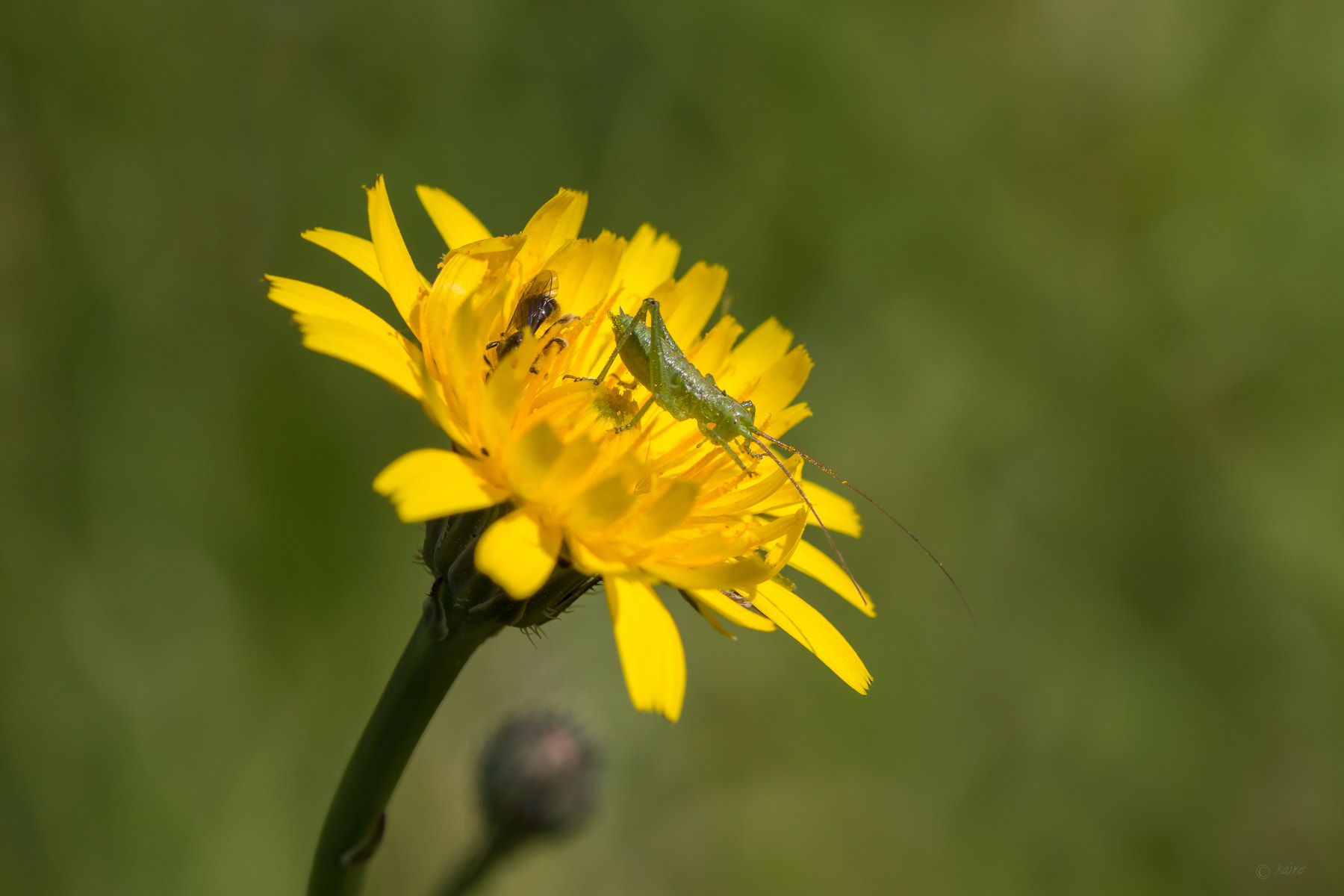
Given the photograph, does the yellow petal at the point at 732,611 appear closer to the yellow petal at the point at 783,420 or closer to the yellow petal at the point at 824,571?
the yellow petal at the point at 824,571

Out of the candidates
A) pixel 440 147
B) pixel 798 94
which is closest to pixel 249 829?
pixel 440 147

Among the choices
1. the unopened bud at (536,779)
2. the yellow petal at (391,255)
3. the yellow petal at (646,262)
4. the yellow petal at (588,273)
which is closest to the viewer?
the yellow petal at (391,255)

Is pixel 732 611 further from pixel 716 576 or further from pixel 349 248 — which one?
pixel 349 248

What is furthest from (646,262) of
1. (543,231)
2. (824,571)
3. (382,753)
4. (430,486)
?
(382,753)

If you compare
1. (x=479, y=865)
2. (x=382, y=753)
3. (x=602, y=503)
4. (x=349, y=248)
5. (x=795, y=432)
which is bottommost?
(x=479, y=865)

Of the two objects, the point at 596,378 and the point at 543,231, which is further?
the point at 596,378

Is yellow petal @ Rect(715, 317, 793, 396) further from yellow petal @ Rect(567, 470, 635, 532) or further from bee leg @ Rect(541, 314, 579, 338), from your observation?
yellow petal @ Rect(567, 470, 635, 532)

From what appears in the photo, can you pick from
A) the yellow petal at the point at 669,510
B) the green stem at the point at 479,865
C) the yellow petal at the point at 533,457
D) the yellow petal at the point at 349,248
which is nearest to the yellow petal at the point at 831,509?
the yellow petal at the point at 669,510

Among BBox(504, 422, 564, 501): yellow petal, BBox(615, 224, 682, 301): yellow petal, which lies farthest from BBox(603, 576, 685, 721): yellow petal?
BBox(615, 224, 682, 301): yellow petal
